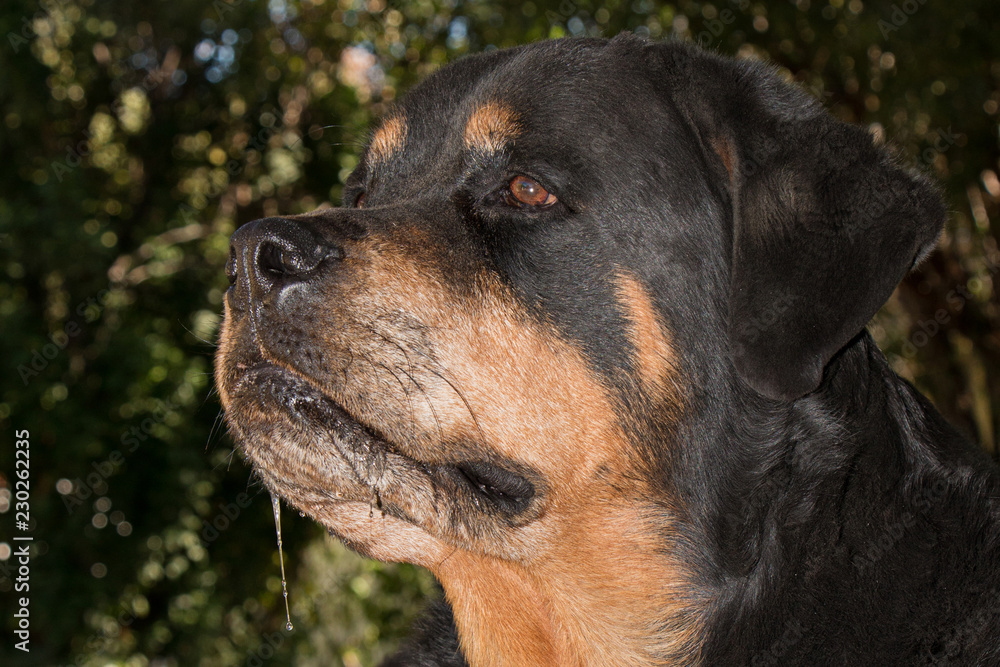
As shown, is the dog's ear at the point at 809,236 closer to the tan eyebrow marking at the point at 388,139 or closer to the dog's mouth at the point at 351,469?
the dog's mouth at the point at 351,469

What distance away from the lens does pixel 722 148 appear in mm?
2834

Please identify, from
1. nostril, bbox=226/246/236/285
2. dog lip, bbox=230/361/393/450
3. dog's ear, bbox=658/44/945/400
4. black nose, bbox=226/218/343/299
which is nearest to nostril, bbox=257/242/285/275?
black nose, bbox=226/218/343/299

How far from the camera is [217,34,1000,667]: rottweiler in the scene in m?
2.49

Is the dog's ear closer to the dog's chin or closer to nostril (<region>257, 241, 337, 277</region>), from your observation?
the dog's chin

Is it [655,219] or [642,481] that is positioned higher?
[655,219]

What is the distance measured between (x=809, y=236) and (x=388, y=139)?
158 centimetres

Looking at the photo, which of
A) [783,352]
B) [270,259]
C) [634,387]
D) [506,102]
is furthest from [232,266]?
[783,352]

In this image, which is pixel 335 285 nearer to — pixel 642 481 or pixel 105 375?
pixel 642 481

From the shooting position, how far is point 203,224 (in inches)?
A: 324

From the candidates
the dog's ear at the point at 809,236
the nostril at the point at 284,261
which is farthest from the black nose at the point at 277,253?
the dog's ear at the point at 809,236

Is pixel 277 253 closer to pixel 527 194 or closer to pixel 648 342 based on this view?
pixel 527 194

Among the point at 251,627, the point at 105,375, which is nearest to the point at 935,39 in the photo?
the point at 105,375

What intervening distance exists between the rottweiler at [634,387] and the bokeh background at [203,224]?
3530mm

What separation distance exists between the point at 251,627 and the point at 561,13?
5819mm
